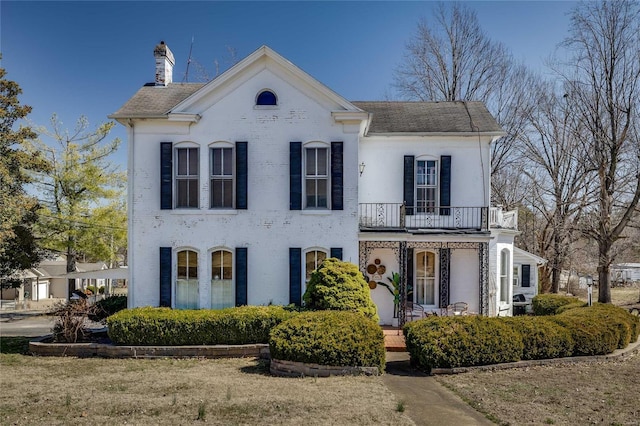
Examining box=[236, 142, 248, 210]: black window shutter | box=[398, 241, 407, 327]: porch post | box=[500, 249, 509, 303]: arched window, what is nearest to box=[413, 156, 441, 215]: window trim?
box=[398, 241, 407, 327]: porch post

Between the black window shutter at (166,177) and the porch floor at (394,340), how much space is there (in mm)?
8339

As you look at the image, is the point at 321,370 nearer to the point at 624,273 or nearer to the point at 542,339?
the point at 542,339

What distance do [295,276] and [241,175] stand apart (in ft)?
12.7

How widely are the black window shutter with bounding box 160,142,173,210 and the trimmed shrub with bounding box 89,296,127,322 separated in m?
4.12

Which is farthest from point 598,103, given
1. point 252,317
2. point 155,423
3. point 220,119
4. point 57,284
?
point 57,284

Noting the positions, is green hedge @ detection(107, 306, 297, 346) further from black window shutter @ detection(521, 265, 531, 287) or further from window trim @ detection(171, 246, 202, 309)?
black window shutter @ detection(521, 265, 531, 287)

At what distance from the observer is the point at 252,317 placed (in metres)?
12.8

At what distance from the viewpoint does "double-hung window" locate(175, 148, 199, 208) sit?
1511 centimetres

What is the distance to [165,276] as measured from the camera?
585 inches

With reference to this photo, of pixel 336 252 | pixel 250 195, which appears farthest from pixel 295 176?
pixel 336 252

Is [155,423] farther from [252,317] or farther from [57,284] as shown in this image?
[57,284]

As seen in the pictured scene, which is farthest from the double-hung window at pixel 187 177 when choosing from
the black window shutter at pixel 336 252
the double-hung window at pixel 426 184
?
the double-hung window at pixel 426 184

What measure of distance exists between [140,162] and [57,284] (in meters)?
41.4

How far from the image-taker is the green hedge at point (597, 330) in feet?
38.2
